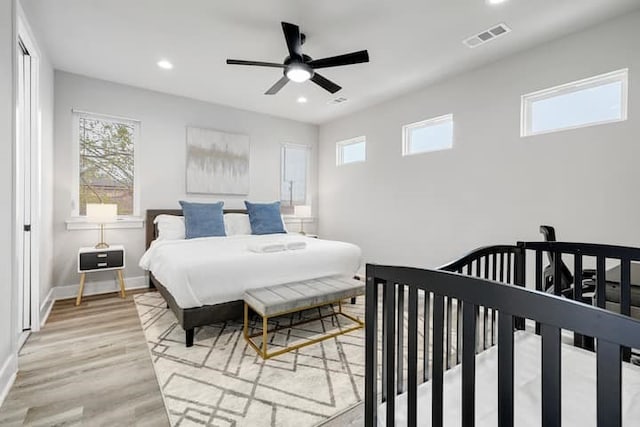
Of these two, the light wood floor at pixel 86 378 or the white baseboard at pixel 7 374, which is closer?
the light wood floor at pixel 86 378

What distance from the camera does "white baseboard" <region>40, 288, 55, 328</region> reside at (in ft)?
9.84

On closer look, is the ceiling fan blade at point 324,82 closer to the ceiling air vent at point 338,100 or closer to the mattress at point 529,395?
the ceiling air vent at point 338,100

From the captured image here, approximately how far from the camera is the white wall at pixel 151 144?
3.72m

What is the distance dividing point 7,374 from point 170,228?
215 centimetres

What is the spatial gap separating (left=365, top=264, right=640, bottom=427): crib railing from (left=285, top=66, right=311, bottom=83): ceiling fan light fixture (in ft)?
7.35

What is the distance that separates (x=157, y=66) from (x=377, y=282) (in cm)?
370

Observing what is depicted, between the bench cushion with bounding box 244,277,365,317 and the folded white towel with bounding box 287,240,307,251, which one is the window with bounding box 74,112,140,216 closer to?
the folded white towel with bounding box 287,240,307,251

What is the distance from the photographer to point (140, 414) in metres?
1.71

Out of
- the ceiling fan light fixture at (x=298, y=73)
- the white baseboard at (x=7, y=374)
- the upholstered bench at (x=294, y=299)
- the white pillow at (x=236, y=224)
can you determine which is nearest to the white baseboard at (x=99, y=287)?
the white pillow at (x=236, y=224)

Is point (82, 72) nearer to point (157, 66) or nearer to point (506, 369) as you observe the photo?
point (157, 66)

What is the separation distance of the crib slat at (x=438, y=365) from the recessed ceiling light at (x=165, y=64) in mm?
3750

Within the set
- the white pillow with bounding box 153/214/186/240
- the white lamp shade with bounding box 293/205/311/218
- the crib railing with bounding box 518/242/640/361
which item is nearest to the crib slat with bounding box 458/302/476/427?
the crib railing with bounding box 518/242/640/361

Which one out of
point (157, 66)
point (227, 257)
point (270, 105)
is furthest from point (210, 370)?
point (270, 105)

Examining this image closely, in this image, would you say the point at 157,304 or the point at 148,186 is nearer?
the point at 157,304
